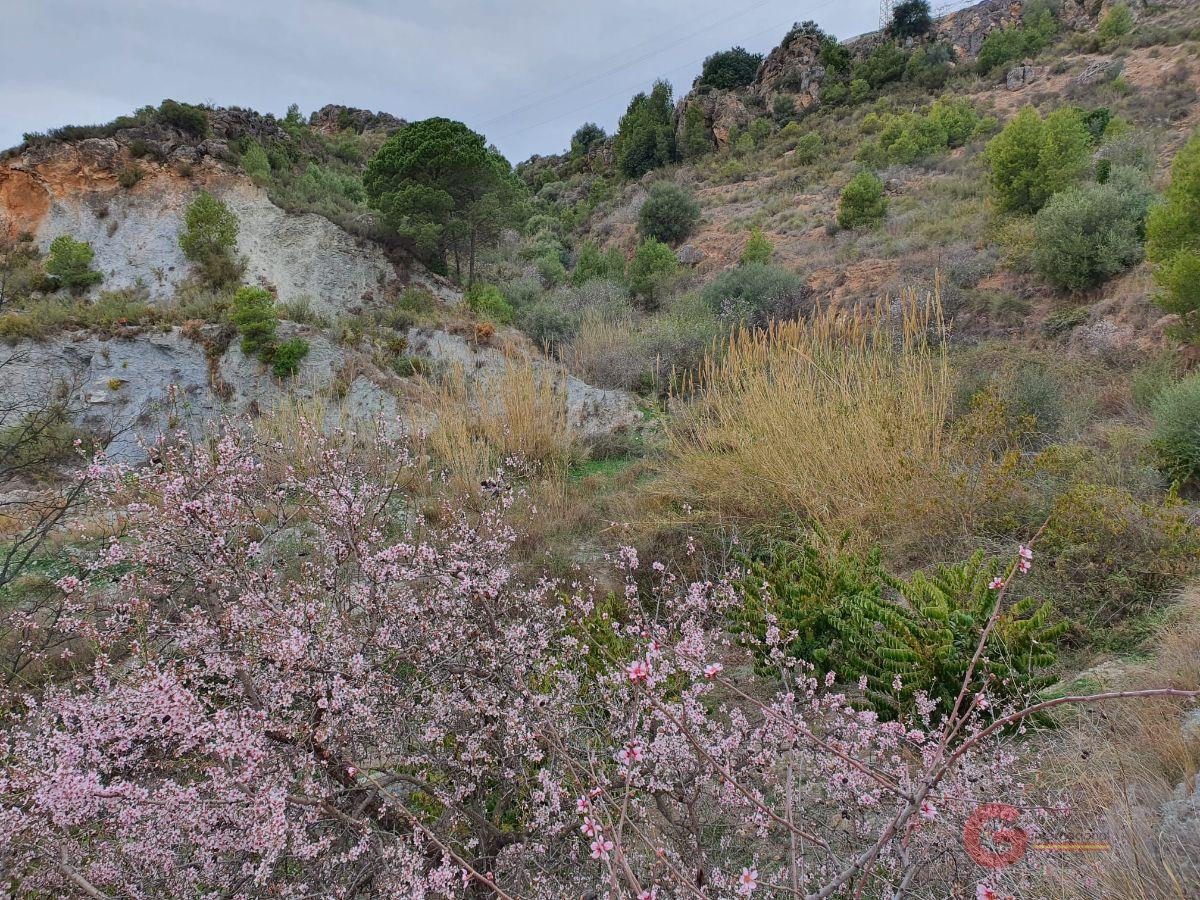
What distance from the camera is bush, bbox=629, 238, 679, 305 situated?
51.4 feet

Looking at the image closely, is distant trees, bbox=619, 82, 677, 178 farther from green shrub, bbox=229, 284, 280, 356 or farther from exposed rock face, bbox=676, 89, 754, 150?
green shrub, bbox=229, 284, 280, 356

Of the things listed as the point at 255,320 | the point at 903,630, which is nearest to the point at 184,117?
the point at 255,320

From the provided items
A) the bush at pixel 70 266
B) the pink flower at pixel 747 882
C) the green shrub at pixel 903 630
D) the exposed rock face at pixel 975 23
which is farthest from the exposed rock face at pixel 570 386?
the exposed rock face at pixel 975 23

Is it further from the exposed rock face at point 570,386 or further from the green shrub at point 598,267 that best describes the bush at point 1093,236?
the green shrub at point 598,267

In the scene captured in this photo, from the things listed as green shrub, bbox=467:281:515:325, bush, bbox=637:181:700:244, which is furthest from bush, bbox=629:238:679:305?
green shrub, bbox=467:281:515:325

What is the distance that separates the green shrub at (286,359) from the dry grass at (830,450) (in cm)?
685

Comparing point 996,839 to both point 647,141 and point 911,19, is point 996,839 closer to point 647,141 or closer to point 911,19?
point 647,141

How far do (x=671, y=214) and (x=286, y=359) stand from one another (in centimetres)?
1674

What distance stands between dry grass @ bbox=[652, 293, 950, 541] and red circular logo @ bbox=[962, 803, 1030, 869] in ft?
7.98

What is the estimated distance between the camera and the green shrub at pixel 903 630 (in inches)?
82.3

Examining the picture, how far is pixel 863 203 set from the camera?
53.5ft

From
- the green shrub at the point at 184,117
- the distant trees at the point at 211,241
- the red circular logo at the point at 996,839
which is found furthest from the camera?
the green shrub at the point at 184,117

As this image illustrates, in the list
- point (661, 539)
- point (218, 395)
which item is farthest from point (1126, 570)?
point (218, 395)

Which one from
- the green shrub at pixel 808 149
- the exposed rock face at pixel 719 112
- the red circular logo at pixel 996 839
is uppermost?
the exposed rock face at pixel 719 112
